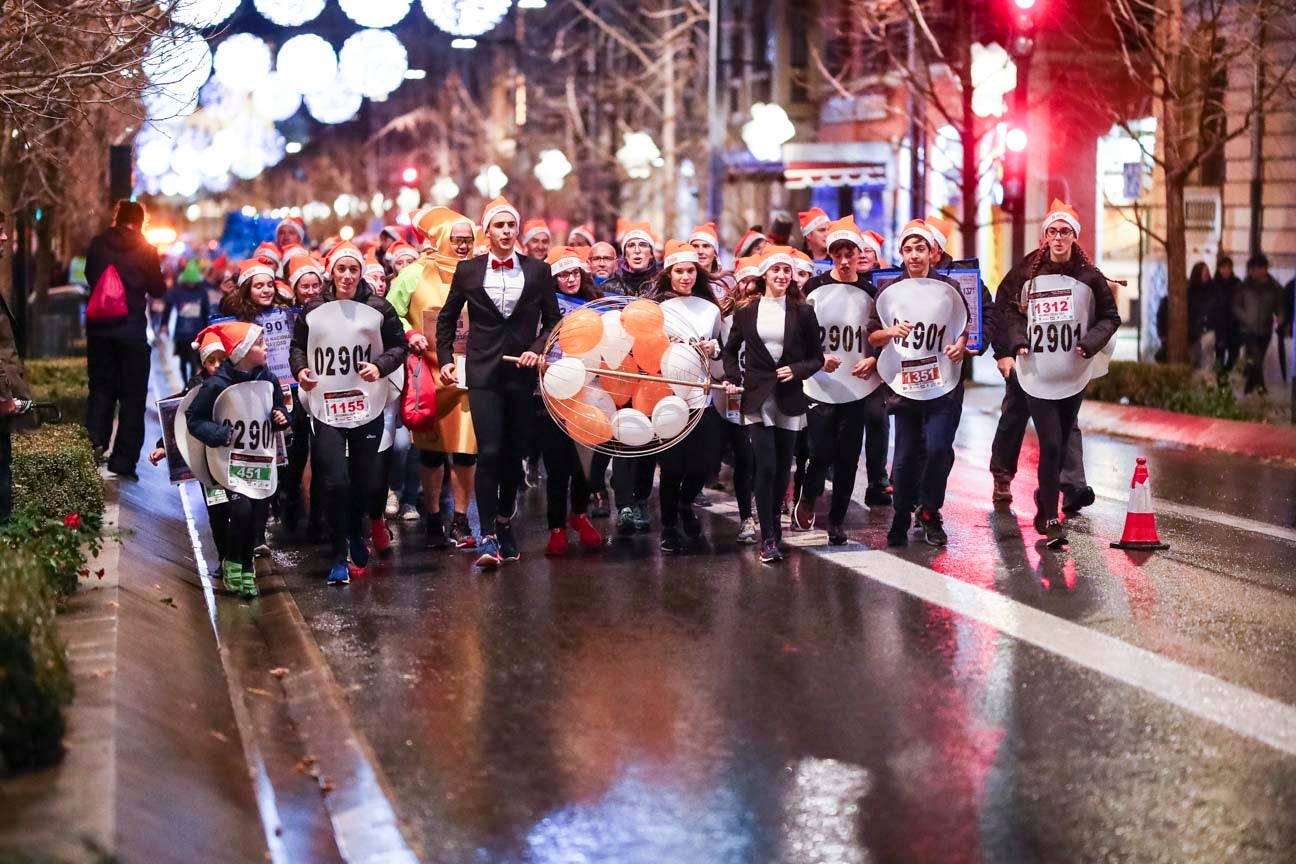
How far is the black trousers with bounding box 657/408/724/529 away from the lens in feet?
39.8

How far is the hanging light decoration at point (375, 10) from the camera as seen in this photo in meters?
24.9

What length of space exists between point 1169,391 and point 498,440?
12.0 metres

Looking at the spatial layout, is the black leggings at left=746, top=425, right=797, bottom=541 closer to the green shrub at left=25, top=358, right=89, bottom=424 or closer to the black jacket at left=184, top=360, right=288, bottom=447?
the black jacket at left=184, top=360, right=288, bottom=447

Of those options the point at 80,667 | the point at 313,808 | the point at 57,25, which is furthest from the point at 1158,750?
the point at 57,25

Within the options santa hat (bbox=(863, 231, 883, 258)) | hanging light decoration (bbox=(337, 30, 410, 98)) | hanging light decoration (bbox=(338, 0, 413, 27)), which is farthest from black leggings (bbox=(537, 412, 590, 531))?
hanging light decoration (bbox=(337, 30, 410, 98))

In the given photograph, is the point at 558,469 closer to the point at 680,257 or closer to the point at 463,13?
the point at 680,257

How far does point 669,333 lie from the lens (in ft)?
38.1

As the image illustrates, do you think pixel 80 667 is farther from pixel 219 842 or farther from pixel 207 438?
pixel 207 438

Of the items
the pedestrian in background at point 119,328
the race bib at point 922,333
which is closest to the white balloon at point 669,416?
the race bib at point 922,333

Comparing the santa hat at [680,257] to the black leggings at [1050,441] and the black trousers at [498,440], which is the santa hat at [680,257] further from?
the black leggings at [1050,441]

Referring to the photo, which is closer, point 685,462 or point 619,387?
point 619,387

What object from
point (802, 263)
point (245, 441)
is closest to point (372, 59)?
point (802, 263)

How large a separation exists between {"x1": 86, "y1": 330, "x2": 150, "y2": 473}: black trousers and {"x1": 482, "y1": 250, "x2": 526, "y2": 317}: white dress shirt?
4.98 metres

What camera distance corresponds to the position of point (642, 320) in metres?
11.5
